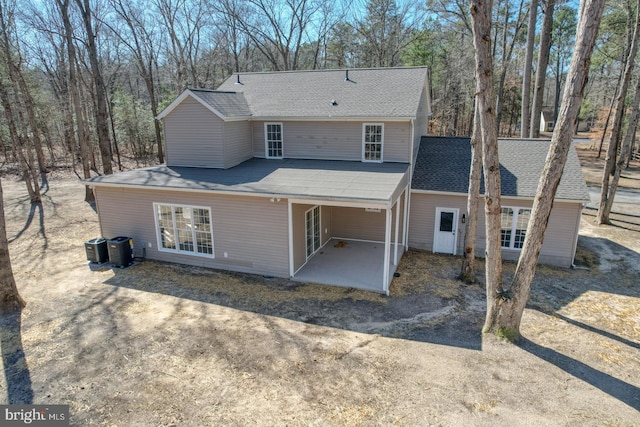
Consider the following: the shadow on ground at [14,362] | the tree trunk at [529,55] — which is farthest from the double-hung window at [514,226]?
the shadow on ground at [14,362]

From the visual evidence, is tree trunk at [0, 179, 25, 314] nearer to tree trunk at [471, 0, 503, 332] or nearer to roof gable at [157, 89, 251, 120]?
roof gable at [157, 89, 251, 120]

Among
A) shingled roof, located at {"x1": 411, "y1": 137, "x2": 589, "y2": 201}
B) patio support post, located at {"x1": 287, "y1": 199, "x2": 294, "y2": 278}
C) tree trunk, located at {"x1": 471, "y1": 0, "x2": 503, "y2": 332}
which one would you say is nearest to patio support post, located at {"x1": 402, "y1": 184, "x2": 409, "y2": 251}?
shingled roof, located at {"x1": 411, "y1": 137, "x2": 589, "y2": 201}

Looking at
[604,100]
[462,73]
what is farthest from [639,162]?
[462,73]

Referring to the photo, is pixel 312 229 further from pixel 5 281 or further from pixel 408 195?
pixel 5 281

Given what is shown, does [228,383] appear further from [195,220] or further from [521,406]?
[195,220]

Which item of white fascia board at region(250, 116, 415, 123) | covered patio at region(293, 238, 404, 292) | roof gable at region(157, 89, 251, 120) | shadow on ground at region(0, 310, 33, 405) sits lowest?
covered patio at region(293, 238, 404, 292)

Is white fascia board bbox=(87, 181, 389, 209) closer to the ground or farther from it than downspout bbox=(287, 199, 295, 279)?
farther from it

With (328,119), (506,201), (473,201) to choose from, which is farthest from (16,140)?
(506,201)
